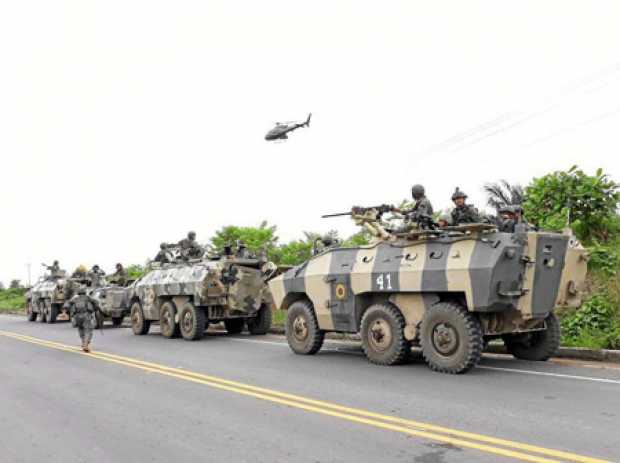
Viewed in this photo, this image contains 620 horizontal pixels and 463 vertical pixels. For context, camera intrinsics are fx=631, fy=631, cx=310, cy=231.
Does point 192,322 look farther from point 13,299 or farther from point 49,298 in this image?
point 13,299

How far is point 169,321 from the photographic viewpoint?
16.2m

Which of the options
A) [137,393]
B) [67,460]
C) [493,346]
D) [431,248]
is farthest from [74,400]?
[493,346]

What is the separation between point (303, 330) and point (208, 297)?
15.1 ft

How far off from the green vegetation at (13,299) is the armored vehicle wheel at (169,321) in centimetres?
2919

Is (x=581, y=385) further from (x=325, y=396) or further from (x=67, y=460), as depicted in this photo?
(x=67, y=460)

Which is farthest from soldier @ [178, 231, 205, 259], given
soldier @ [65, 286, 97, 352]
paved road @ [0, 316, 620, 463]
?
paved road @ [0, 316, 620, 463]

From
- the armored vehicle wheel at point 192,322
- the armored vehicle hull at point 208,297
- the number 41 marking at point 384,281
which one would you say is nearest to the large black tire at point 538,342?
the number 41 marking at point 384,281

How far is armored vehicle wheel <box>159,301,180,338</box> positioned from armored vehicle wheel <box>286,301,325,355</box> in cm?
548

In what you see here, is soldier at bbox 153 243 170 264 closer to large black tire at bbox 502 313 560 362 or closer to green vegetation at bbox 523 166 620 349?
green vegetation at bbox 523 166 620 349

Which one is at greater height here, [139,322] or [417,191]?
[417,191]

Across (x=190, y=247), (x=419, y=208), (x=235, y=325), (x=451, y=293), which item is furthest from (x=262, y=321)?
(x=451, y=293)

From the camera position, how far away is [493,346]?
1096cm

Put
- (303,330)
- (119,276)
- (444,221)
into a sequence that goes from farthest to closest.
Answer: (119,276) → (303,330) → (444,221)

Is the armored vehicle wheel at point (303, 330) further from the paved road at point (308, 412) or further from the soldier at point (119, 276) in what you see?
the soldier at point (119, 276)
